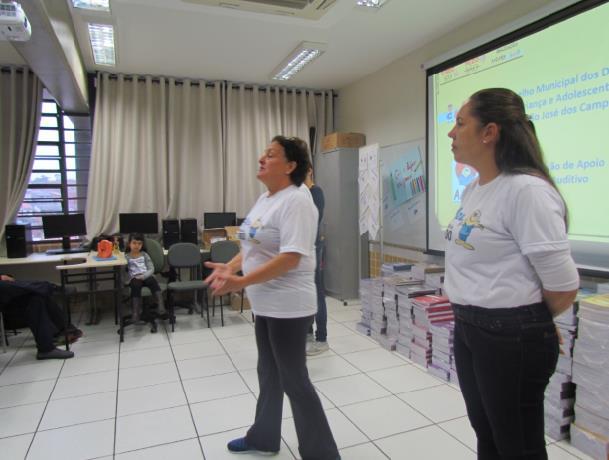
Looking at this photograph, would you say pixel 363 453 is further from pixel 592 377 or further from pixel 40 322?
pixel 40 322

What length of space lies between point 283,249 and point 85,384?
2.39 metres

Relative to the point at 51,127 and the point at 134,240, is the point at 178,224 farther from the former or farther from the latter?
the point at 51,127

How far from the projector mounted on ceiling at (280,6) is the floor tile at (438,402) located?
2.93m

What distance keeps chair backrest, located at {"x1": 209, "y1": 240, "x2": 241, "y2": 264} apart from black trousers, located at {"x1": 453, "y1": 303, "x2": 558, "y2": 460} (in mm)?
3976

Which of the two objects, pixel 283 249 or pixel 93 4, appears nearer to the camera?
pixel 283 249

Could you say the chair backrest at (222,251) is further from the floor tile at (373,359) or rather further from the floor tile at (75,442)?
the floor tile at (75,442)

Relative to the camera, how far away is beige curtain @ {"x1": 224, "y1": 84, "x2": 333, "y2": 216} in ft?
19.8

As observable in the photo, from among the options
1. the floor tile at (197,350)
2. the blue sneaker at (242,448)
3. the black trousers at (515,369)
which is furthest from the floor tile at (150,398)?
the black trousers at (515,369)

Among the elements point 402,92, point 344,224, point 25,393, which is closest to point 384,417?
point 25,393

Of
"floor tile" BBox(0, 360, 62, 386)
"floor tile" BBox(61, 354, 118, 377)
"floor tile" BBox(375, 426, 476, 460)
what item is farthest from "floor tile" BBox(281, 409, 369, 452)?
"floor tile" BBox(0, 360, 62, 386)

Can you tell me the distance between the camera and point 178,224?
18.3 feet

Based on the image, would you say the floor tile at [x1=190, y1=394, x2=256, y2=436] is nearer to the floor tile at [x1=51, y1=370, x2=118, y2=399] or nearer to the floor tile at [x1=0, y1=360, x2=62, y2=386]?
the floor tile at [x1=51, y1=370, x2=118, y2=399]

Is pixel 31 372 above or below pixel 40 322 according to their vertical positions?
below

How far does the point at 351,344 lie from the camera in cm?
399
